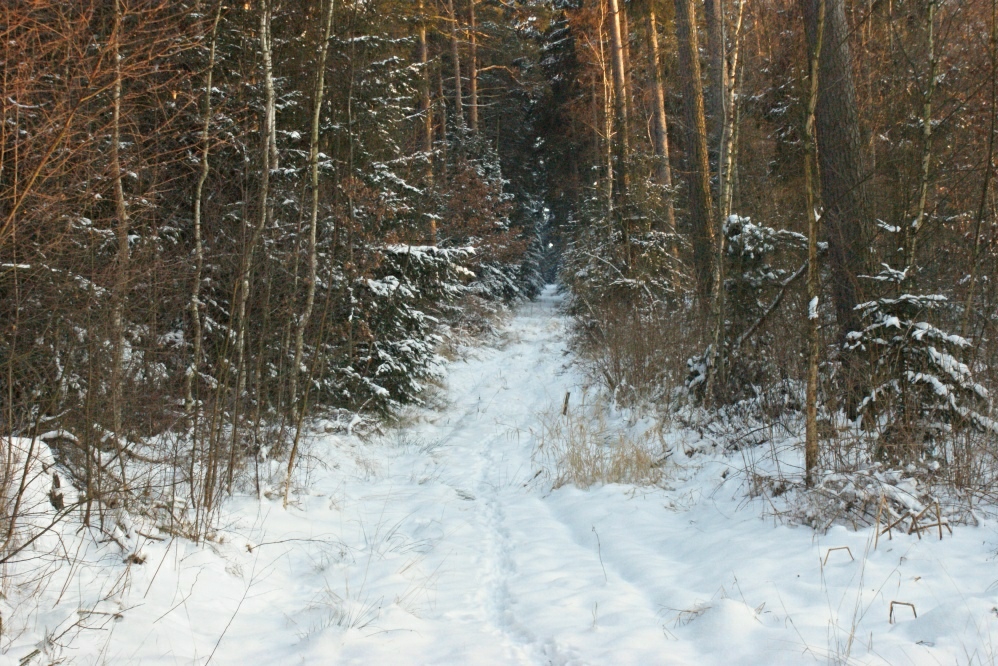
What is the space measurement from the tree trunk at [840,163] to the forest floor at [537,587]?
2125mm

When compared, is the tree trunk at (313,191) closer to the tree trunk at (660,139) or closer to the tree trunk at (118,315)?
the tree trunk at (118,315)

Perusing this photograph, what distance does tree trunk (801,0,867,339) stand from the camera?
18.9ft

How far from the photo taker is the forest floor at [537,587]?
9.05 feet

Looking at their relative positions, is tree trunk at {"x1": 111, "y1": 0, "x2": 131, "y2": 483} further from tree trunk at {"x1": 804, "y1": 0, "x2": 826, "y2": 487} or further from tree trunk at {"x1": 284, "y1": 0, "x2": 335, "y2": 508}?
tree trunk at {"x1": 804, "y1": 0, "x2": 826, "y2": 487}

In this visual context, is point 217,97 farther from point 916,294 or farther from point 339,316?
point 916,294

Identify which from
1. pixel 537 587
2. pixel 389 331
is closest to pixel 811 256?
pixel 537 587

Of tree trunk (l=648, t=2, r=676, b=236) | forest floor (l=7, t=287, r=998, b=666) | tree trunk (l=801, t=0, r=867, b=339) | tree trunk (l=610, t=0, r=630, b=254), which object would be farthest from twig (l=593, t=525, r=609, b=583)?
tree trunk (l=648, t=2, r=676, b=236)

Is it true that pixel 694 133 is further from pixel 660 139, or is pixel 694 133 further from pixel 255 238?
pixel 255 238

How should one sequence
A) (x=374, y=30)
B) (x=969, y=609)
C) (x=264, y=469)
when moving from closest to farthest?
(x=969, y=609), (x=264, y=469), (x=374, y=30)

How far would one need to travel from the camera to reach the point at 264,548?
4324 mm

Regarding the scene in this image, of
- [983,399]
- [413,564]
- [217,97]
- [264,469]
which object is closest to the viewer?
[413,564]

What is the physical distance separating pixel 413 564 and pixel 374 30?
760 centimetres

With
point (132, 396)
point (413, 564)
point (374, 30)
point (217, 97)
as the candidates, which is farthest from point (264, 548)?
point (374, 30)

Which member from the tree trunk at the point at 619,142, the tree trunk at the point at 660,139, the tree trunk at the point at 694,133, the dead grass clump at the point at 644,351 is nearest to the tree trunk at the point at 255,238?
the dead grass clump at the point at 644,351
